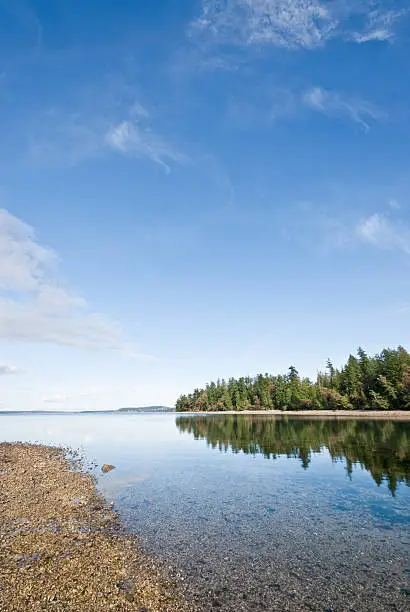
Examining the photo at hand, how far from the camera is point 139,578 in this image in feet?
57.7

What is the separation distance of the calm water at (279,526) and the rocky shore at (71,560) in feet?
5.70

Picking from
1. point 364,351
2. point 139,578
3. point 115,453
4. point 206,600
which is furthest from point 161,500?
point 364,351

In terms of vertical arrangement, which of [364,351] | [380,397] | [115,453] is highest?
[364,351]

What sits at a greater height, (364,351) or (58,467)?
(364,351)

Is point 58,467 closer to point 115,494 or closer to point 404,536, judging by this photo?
point 115,494

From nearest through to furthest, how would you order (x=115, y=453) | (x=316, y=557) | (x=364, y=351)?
(x=316, y=557), (x=115, y=453), (x=364, y=351)

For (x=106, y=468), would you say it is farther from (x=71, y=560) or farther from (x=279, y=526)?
(x=71, y=560)

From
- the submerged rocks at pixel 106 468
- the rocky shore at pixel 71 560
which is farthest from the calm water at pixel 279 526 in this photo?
the rocky shore at pixel 71 560

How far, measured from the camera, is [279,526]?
84.3ft

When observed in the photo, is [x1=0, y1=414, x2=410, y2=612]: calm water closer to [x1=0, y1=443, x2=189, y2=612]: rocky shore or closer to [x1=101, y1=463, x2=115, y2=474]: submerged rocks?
[x1=101, y1=463, x2=115, y2=474]: submerged rocks

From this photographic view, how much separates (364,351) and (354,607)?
579 feet

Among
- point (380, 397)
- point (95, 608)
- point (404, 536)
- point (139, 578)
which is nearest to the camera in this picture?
point (95, 608)

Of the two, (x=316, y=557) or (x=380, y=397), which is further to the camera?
(x=380, y=397)

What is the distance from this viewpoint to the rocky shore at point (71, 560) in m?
15.3
